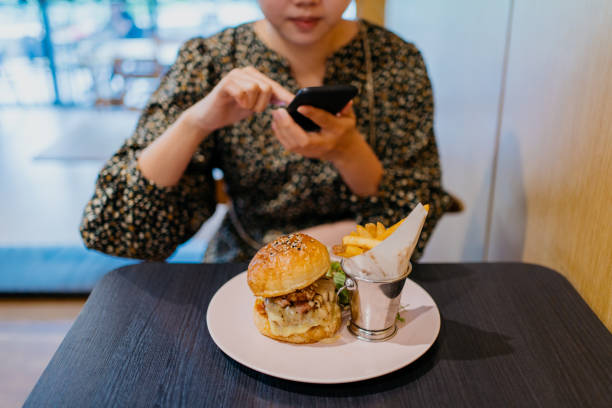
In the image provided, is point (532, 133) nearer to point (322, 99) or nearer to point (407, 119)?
point (407, 119)

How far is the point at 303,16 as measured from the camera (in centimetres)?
113

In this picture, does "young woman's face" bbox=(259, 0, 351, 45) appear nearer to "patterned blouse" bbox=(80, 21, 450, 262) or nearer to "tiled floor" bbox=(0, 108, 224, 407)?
"patterned blouse" bbox=(80, 21, 450, 262)

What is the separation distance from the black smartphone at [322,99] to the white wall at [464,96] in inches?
31.1

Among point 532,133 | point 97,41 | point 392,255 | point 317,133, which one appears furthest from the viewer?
point 97,41

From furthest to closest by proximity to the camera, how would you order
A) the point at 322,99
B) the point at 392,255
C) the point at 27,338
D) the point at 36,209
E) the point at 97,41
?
1. the point at 97,41
2. the point at 36,209
3. the point at 27,338
4. the point at 322,99
5. the point at 392,255

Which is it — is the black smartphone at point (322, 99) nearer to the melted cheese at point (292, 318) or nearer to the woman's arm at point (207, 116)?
the woman's arm at point (207, 116)

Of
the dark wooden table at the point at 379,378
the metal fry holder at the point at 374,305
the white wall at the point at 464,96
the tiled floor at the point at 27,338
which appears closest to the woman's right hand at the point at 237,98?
the dark wooden table at the point at 379,378

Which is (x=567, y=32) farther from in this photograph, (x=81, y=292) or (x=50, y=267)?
(x=50, y=267)

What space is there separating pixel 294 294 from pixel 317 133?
0.45m

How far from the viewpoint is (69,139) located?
3.17 meters

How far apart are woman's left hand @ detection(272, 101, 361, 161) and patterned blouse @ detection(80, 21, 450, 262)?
0.68 feet

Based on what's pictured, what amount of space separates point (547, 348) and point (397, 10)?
250 centimetres

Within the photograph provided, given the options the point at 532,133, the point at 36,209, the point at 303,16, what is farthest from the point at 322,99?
the point at 36,209

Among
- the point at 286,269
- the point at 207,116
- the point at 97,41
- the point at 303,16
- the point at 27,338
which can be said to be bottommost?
the point at 27,338
